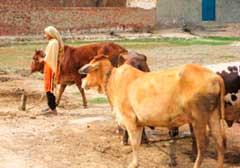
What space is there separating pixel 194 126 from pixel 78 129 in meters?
3.93

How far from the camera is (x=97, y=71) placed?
35.2ft

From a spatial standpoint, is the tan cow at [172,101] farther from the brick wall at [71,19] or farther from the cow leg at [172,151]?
the brick wall at [71,19]

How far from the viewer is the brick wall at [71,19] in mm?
40344

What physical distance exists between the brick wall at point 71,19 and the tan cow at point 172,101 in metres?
30.2

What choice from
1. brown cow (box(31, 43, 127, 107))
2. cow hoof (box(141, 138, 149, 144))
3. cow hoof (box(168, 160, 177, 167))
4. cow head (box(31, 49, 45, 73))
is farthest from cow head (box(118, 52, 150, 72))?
cow head (box(31, 49, 45, 73))

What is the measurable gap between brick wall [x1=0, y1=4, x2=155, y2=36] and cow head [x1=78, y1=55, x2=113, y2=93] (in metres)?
29.4

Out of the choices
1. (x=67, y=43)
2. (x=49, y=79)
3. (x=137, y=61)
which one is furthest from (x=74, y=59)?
(x=67, y=43)

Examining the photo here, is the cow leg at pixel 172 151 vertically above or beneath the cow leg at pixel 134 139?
beneath

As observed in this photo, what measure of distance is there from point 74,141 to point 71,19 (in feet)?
103

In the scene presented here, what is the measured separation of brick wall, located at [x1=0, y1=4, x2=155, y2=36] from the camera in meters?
40.3

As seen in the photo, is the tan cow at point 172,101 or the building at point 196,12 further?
the building at point 196,12

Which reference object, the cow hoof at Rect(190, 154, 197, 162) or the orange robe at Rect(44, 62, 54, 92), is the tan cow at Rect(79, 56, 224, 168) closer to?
the cow hoof at Rect(190, 154, 197, 162)

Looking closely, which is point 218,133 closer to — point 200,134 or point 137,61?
point 200,134

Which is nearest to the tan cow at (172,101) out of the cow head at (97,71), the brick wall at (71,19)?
the cow head at (97,71)
